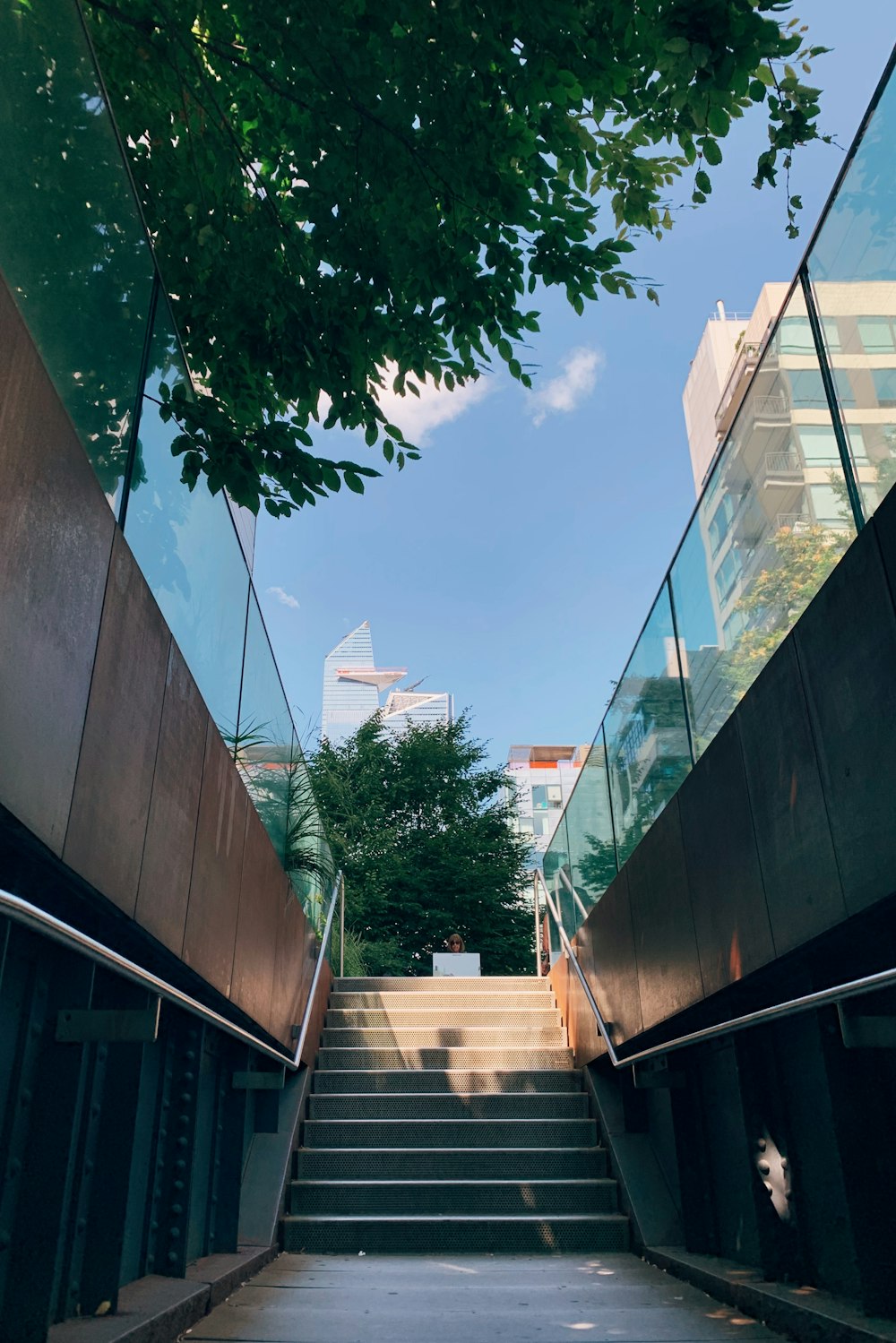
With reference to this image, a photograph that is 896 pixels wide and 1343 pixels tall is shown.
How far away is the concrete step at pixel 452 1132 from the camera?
6582mm

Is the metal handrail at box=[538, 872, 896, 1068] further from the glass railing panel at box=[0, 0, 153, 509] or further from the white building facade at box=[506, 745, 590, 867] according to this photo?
the white building facade at box=[506, 745, 590, 867]

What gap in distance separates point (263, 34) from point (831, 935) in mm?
3569

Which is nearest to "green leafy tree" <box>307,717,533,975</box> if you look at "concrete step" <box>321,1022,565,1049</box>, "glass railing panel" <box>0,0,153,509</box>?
"concrete step" <box>321,1022,565,1049</box>

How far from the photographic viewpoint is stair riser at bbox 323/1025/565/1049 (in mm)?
7754

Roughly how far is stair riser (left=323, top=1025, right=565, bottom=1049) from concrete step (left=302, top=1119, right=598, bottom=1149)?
1014 mm

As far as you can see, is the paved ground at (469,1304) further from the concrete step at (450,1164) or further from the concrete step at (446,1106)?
the concrete step at (446,1106)

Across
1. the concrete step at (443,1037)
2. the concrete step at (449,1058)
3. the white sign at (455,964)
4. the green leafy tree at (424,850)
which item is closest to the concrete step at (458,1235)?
the concrete step at (449,1058)

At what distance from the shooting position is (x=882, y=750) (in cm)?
244

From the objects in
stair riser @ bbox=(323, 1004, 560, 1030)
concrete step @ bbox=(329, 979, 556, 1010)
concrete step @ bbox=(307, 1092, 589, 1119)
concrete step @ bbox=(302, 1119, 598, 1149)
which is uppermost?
concrete step @ bbox=(329, 979, 556, 1010)

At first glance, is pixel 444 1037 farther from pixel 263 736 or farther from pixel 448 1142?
pixel 263 736

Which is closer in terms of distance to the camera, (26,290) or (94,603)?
(26,290)

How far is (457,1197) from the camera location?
602 cm

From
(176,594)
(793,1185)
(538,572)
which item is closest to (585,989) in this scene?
(793,1185)

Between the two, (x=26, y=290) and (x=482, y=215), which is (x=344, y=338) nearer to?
(x=482, y=215)
